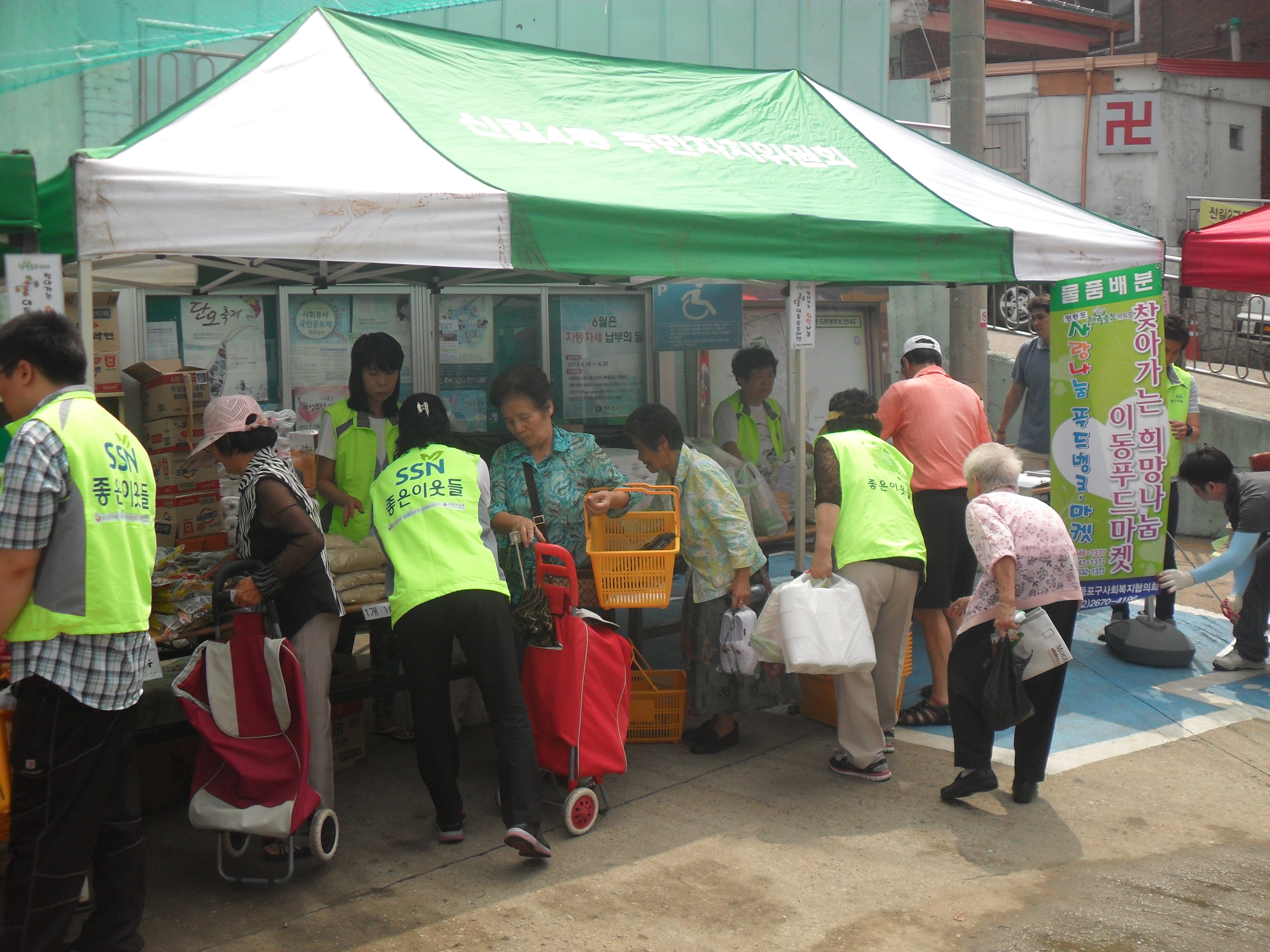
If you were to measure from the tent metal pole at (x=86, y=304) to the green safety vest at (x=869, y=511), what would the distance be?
3.02 m

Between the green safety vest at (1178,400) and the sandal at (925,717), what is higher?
the green safety vest at (1178,400)

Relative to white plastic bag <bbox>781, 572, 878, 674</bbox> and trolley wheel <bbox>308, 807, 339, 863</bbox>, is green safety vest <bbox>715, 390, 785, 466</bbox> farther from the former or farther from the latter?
trolley wheel <bbox>308, 807, 339, 863</bbox>

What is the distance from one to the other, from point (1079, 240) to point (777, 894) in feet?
13.1

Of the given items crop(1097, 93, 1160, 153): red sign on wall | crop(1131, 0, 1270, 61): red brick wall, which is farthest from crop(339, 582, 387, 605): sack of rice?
crop(1131, 0, 1270, 61): red brick wall

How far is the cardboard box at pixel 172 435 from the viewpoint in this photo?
18.7 feet

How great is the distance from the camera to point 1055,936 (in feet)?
11.8

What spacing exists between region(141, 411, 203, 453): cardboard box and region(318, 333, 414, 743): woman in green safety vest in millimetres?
957

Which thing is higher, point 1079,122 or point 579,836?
point 1079,122

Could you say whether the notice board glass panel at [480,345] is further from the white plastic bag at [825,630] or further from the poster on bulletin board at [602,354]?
the white plastic bag at [825,630]

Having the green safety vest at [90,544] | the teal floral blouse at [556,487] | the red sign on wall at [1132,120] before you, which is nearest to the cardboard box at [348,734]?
the teal floral blouse at [556,487]

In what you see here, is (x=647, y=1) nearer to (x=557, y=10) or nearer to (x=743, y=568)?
(x=557, y=10)

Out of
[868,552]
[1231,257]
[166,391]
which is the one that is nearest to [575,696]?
[868,552]

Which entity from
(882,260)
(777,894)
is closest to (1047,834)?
(777,894)

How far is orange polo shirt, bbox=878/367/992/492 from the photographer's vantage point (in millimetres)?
5785
